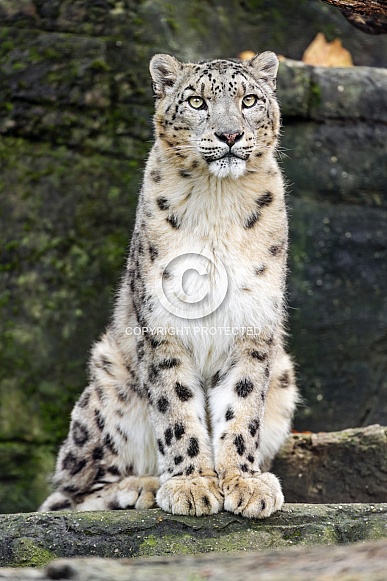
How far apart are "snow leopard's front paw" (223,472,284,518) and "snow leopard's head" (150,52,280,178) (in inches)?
62.8

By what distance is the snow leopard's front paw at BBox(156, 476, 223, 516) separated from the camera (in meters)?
4.29

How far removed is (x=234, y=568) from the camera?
2328 mm

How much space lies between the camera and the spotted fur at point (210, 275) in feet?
15.0

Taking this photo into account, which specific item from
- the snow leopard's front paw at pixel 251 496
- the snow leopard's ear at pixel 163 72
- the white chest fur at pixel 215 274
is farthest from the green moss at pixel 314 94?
the snow leopard's front paw at pixel 251 496

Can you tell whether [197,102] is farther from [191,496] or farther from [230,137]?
[191,496]

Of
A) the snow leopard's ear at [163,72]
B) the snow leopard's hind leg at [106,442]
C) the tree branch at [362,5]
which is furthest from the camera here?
the snow leopard's hind leg at [106,442]

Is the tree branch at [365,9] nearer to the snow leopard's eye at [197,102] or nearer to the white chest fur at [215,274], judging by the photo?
the snow leopard's eye at [197,102]

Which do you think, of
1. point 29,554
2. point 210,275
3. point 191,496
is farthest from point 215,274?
point 29,554

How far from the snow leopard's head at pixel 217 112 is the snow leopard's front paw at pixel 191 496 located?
1.60m

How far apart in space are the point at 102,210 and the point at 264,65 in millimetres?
2692

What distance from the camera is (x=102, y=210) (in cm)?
746

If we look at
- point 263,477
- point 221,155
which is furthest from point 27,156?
point 263,477

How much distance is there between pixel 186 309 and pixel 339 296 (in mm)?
3059

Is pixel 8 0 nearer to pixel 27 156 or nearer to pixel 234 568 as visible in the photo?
pixel 27 156
